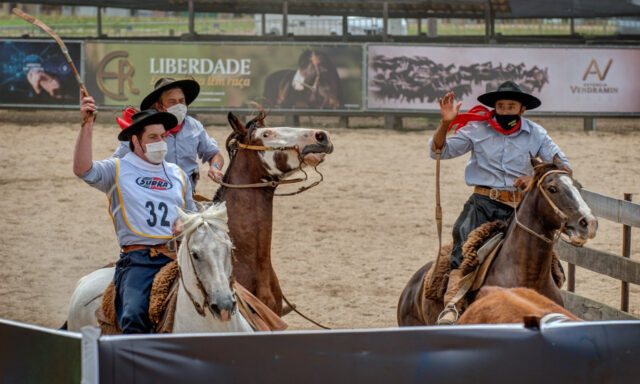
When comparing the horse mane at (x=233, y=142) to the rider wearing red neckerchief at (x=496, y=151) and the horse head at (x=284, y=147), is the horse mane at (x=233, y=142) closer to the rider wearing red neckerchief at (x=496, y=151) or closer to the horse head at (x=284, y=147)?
the horse head at (x=284, y=147)

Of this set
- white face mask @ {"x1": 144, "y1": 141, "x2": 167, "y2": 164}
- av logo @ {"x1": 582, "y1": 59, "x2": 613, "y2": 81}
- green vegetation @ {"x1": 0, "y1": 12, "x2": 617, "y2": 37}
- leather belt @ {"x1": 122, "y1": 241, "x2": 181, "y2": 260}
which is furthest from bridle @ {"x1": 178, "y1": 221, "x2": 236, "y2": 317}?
green vegetation @ {"x1": 0, "y1": 12, "x2": 617, "y2": 37}

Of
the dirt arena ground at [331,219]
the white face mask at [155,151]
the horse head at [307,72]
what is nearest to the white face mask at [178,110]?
the white face mask at [155,151]

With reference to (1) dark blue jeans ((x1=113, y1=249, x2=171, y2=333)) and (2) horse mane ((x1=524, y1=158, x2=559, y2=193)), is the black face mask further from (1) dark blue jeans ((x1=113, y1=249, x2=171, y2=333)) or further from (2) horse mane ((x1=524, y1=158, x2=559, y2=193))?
(1) dark blue jeans ((x1=113, y1=249, x2=171, y2=333))

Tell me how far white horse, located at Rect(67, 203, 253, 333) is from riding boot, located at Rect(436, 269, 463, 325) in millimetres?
1418

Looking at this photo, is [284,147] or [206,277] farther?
[284,147]

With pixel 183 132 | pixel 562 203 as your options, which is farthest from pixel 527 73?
pixel 562 203

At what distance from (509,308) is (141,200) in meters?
2.05

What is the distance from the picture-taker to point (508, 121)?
6164mm

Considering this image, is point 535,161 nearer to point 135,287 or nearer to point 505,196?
point 505,196

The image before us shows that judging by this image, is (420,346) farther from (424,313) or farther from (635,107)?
(635,107)

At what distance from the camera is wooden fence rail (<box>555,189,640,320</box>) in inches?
285

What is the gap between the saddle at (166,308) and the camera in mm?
4742

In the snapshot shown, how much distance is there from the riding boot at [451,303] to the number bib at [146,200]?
1.73m

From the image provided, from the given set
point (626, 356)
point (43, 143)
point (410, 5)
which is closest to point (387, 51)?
point (410, 5)
